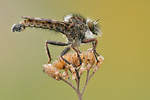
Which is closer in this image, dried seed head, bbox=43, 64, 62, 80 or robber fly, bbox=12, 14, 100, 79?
dried seed head, bbox=43, 64, 62, 80

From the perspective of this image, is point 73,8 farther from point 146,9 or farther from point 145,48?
point 145,48

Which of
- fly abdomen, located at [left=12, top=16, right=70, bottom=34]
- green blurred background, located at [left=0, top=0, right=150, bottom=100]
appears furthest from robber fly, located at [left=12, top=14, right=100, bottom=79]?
green blurred background, located at [left=0, top=0, right=150, bottom=100]

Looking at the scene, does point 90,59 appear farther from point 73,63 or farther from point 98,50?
point 98,50

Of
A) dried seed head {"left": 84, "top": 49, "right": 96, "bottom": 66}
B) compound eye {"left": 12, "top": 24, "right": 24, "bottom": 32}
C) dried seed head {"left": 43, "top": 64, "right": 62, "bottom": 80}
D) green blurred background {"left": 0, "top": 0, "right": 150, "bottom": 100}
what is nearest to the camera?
dried seed head {"left": 43, "top": 64, "right": 62, "bottom": 80}

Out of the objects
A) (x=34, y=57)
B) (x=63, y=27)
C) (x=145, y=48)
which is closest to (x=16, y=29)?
(x=63, y=27)

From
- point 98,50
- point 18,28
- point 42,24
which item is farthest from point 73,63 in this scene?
point 98,50

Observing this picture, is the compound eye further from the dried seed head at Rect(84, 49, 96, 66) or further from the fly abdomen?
the dried seed head at Rect(84, 49, 96, 66)
